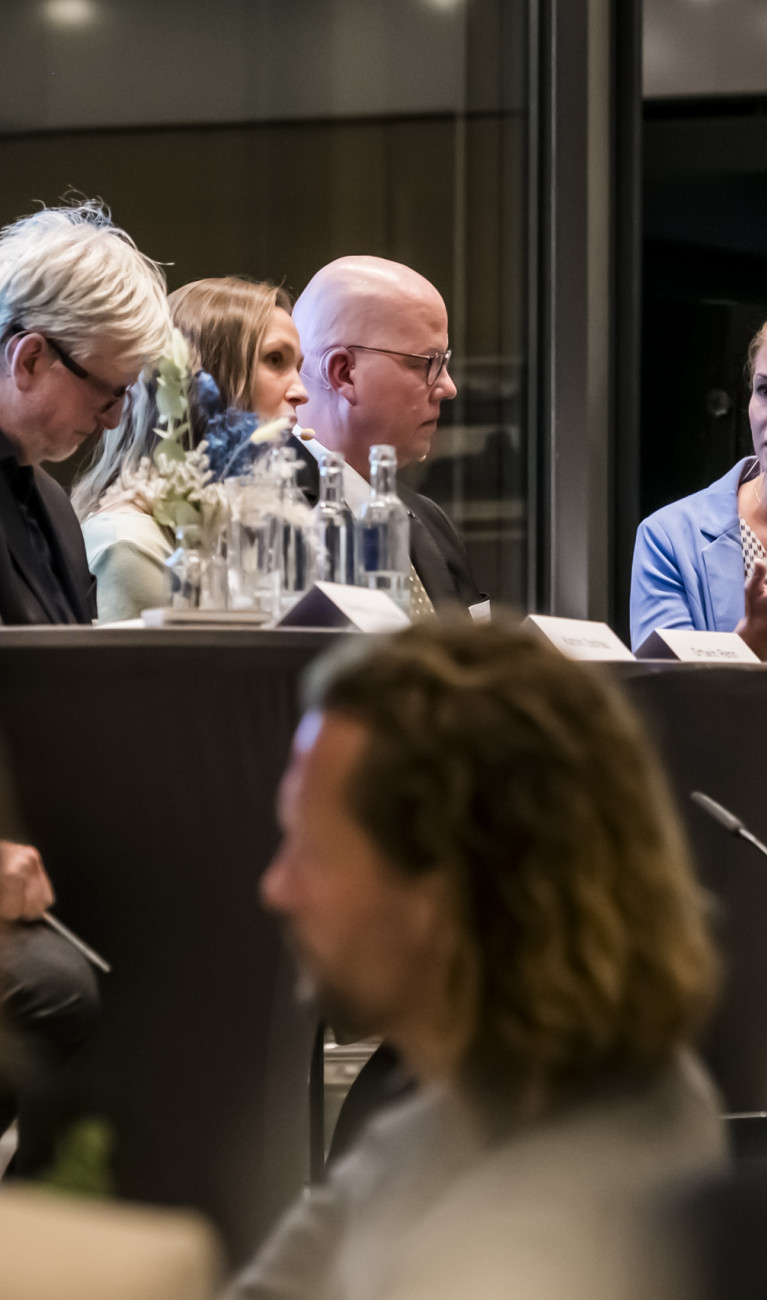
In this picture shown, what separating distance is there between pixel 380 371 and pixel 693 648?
3.56 feet

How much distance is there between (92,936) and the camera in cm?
194

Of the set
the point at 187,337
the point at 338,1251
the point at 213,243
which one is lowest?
the point at 338,1251

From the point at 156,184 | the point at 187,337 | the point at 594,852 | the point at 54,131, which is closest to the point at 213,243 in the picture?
the point at 156,184

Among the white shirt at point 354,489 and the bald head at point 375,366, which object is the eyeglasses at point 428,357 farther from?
the white shirt at point 354,489

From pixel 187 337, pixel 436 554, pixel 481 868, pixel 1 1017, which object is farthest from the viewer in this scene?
pixel 436 554

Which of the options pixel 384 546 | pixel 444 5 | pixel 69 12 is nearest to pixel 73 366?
pixel 384 546

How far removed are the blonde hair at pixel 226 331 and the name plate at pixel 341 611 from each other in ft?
2.64

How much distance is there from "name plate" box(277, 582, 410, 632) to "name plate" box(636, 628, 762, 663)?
0.41 meters

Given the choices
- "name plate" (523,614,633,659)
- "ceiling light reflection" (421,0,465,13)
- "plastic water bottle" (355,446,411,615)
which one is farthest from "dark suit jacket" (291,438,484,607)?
"ceiling light reflection" (421,0,465,13)

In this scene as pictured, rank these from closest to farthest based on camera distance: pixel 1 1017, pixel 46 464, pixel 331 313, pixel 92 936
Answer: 1. pixel 1 1017
2. pixel 92 936
3. pixel 331 313
4. pixel 46 464

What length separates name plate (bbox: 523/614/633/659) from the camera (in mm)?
2016

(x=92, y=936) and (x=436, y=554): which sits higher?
(x=436, y=554)

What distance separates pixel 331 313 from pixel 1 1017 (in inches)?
70.4

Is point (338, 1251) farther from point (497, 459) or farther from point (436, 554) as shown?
point (497, 459)
